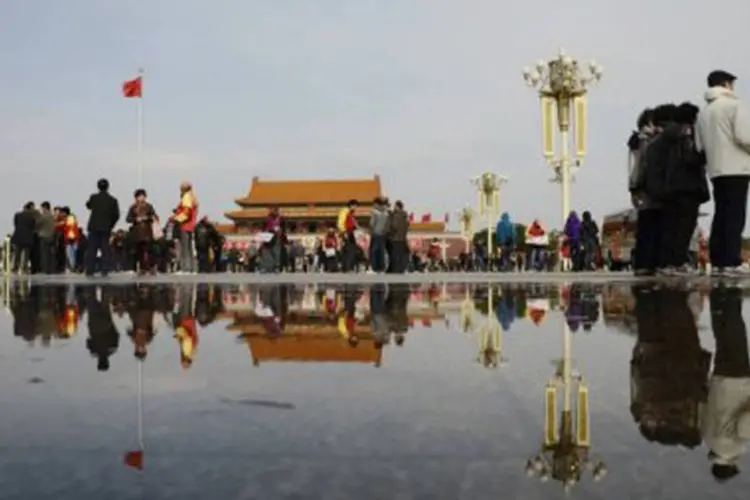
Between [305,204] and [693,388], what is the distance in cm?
6508

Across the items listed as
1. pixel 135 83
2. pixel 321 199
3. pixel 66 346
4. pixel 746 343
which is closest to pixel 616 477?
pixel 746 343

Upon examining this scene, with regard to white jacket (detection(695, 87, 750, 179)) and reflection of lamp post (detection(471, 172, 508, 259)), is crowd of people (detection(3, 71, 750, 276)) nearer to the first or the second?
white jacket (detection(695, 87, 750, 179))

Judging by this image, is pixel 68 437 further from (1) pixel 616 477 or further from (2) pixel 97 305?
(2) pixel 97 305

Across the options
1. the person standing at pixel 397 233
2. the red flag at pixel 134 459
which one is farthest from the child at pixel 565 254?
the red flag at pixel 134 459

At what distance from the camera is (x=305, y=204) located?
6675cm

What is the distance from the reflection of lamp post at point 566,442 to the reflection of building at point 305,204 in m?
60.6

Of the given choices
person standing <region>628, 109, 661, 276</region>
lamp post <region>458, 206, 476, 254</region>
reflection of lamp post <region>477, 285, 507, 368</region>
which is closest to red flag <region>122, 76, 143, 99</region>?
person standing <region>628, 109, 661, 276</region>

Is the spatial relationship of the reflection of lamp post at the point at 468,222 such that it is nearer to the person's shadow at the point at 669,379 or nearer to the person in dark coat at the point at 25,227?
the person in dark coat at the point at 25,227

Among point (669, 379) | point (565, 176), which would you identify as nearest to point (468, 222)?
point (565, 176)

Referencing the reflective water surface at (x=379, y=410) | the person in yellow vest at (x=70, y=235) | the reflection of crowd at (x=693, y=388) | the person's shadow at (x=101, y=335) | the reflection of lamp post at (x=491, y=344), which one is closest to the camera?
the reflective water surface at (x=379, y=410)

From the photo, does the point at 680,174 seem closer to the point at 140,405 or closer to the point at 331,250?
the point at 140,405

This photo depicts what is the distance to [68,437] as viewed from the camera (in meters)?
1.64

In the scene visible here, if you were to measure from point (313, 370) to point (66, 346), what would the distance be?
1205 mm

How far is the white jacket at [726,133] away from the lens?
6961 mm
